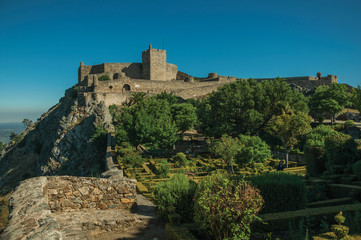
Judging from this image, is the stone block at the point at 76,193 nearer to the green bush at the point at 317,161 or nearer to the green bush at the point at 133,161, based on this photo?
the green bush at the point at 133,161

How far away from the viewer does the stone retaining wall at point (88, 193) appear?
25.0ft

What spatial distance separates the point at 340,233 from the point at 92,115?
3260 cm

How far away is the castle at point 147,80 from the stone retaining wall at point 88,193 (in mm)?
31211

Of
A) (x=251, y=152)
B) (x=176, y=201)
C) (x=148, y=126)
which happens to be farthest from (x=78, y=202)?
(x=148, y=126)

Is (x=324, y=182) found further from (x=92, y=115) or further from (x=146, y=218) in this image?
(x=92, y=115)

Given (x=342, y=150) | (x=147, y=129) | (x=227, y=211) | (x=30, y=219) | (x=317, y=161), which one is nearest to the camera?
(x=30, y=219)

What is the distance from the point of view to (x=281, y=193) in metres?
8.31

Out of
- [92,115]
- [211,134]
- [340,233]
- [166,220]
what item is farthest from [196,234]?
[92,115]

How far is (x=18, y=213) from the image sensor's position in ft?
16.8

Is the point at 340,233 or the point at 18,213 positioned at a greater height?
the point at 18,213

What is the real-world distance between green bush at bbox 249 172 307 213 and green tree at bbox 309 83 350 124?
28467 mm

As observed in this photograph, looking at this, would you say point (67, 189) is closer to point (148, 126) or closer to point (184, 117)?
point (148, 126)

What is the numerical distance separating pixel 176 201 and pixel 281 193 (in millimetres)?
3534

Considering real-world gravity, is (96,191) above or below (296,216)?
above
